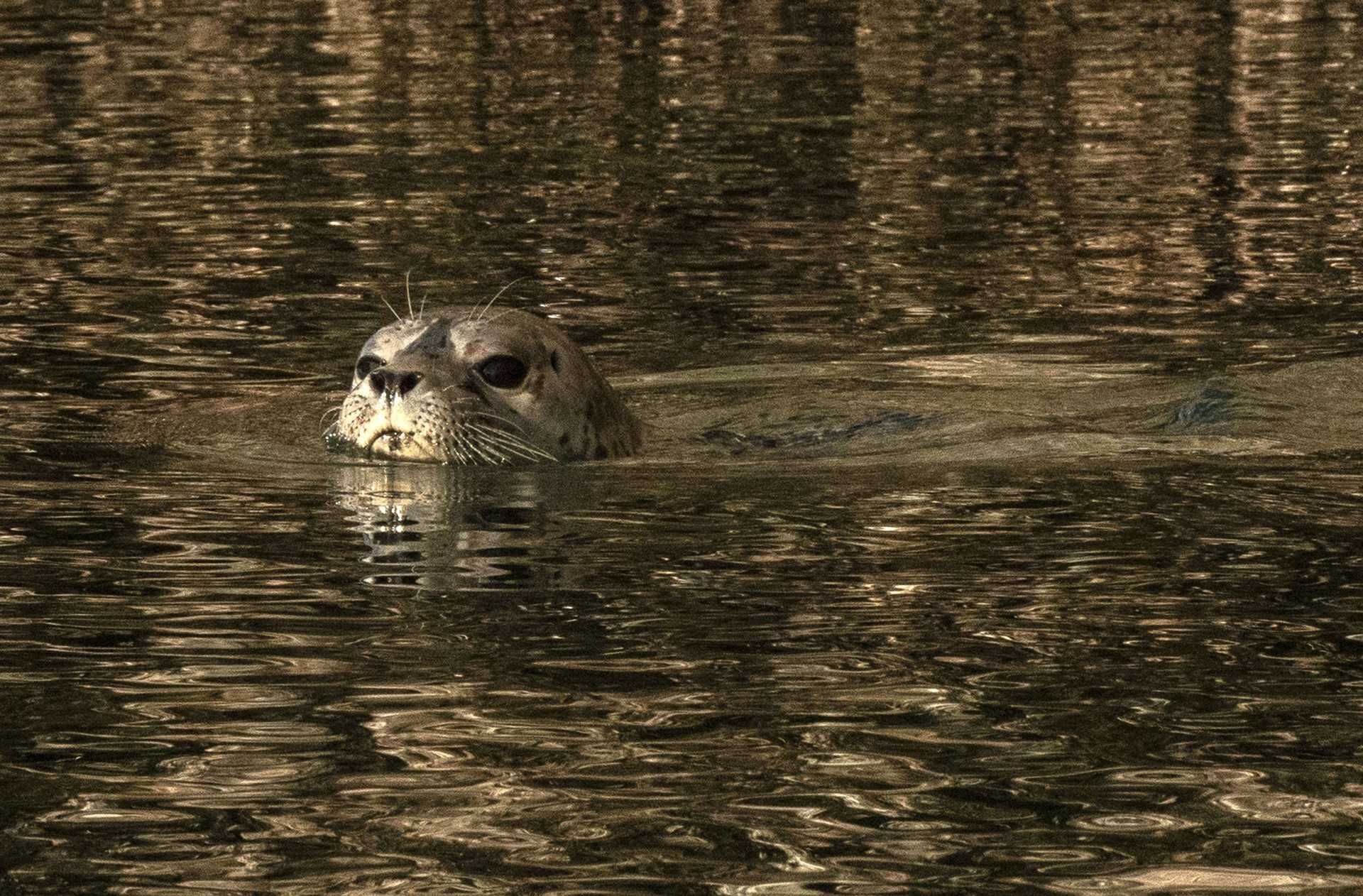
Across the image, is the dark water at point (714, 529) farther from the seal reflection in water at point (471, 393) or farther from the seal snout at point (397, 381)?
the seal snout at point (397, 381)

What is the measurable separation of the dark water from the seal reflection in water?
0.15 m

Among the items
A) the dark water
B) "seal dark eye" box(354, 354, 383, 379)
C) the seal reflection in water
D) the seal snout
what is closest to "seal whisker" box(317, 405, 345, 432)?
the dark water

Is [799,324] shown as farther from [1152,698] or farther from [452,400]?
[1152,698]

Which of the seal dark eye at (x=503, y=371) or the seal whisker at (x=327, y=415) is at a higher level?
the seal dark eye at (x=503, y=371)

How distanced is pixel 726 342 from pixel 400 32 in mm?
20636

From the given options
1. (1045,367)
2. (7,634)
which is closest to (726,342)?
(1045,367)

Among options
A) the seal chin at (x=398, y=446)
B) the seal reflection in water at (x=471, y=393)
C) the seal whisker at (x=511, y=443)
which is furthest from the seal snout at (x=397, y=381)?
the seal whisker at (x=511, y=443)

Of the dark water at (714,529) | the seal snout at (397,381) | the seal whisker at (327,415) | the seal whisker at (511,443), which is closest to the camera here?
the dark water at (714,529)

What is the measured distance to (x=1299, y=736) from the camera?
6219 millimetres

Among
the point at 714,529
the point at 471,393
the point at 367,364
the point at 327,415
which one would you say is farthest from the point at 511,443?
the point at 327,415

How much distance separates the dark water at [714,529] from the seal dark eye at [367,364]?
357mm

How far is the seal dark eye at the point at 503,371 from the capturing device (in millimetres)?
9906

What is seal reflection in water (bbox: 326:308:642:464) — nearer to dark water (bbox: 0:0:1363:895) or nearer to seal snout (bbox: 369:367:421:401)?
seal snout (bbox: 369:367:421:401)

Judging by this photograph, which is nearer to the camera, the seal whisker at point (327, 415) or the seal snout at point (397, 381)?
the seal snout at point (397, 381)
